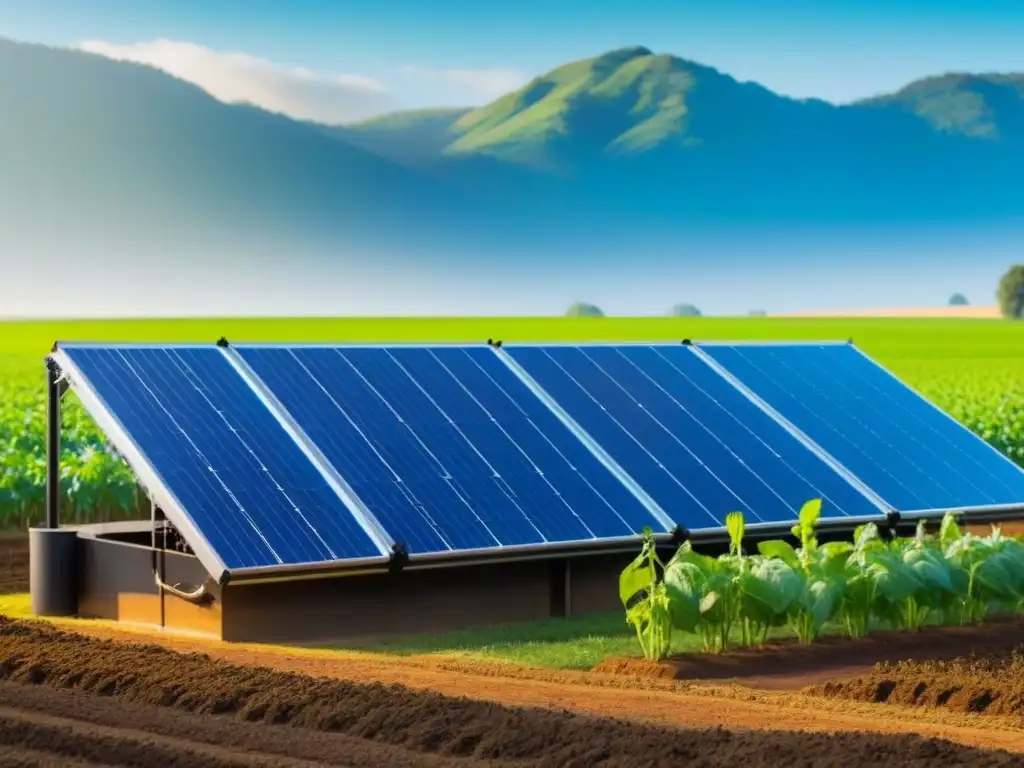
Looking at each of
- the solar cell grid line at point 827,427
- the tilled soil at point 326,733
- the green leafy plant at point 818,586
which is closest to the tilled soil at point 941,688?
the green leafy plant at point 818,586

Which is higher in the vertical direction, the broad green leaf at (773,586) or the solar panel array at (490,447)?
the solar panel array at (490,447)

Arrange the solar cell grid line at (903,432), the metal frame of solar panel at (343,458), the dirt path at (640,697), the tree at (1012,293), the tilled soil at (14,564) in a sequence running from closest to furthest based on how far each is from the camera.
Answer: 1. the dirt path at (640,697)
2. the metal frame of solar panel at (343,458)
3. the tilled soil at (14,564)
4. the solar cell grid line at (903,432)
5. the tree at (1012,293)

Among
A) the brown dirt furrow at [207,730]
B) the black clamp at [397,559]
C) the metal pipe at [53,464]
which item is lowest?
the brown dirt furrow at [207,730]

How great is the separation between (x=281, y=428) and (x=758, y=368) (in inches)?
306

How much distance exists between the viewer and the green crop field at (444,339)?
27.9m

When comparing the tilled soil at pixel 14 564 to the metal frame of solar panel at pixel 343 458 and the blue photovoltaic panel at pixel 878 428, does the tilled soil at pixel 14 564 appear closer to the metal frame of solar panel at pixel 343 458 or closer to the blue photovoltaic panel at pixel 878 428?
the metal frame of solar panel at pixel 343 458

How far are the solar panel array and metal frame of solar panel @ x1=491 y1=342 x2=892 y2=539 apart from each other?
3 centimetres

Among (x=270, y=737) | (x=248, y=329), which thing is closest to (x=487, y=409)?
(x=270, y=737)

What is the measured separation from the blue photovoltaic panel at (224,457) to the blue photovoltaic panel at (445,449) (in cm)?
42

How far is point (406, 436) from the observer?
17625 mm

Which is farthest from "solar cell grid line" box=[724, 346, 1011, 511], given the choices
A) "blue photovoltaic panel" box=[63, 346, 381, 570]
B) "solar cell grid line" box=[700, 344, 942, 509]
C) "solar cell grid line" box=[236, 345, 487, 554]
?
"blue photovoltaic panel" box=[63, 346, 381, 570]

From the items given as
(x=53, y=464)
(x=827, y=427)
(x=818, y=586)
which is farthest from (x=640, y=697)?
(x=827, y=427)

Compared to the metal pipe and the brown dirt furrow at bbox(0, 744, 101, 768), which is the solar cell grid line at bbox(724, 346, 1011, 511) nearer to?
the metal pipe

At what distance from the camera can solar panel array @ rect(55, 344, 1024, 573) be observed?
16.0 meters
